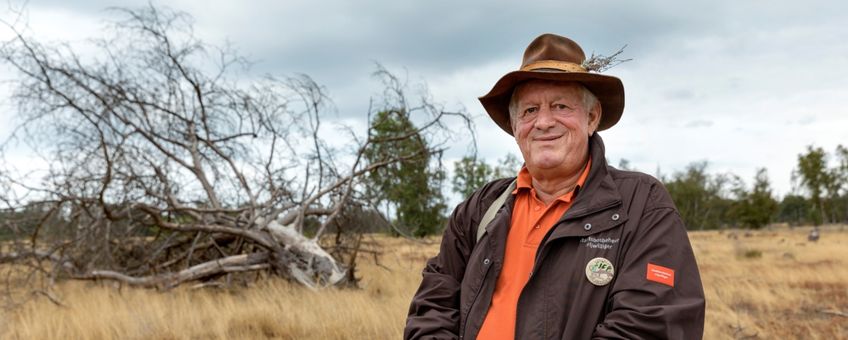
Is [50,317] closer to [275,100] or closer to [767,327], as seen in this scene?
[275,100]

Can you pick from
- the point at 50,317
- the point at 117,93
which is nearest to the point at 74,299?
the point at 50,317

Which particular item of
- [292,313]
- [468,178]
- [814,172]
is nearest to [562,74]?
[292,313]

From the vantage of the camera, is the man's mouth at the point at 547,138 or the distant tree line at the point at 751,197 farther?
the distant tree line at the point at 751,197

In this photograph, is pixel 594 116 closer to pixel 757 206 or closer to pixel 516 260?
pixel 516 260

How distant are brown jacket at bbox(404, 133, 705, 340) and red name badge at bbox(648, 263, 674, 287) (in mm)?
15

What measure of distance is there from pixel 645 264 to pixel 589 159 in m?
0.61

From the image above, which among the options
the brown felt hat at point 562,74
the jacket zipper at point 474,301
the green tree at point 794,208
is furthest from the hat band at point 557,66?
the green tree at point 794,208

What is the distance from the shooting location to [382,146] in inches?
398

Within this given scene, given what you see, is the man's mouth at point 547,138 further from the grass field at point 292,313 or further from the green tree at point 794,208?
the green tree at point 794,208

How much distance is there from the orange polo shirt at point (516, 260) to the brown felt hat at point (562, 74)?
32 cm

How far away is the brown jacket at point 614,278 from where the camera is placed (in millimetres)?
2188

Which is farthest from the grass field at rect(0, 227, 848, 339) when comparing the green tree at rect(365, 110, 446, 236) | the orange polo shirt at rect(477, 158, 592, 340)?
the orange polo shirt at rect(477, 158, 592, 340)

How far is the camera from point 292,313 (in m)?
6.35

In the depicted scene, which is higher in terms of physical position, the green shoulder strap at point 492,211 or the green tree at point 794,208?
the green tree at point 794,208
